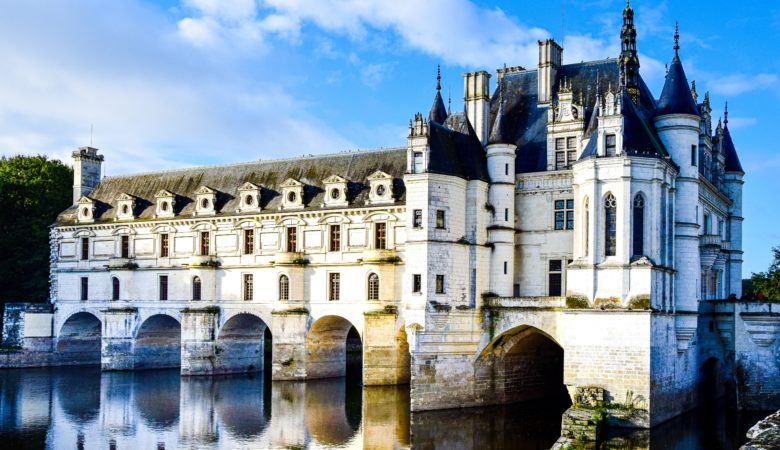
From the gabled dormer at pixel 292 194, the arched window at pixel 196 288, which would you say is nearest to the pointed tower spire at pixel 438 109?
the gabled dormer at pixel 292 194

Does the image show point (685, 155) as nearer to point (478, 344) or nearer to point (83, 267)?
point (478, 344)

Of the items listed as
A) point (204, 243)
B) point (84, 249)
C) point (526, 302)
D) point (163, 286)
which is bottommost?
point (526, 302)

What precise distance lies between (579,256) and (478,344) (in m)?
5.61

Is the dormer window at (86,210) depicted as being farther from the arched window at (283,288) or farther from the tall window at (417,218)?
the tall window at (417,218)

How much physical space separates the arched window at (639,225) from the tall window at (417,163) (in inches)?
319

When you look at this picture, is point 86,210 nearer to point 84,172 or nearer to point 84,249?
point 84,249

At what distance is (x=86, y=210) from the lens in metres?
49.6

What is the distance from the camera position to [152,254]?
46.6m

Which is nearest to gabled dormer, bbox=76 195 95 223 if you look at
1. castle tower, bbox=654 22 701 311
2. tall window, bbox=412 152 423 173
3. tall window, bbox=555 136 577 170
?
tall window, bbox=412 152 423 173

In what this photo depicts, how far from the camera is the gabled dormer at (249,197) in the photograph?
43.6m

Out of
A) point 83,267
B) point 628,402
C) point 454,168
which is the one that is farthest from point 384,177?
point 83,267

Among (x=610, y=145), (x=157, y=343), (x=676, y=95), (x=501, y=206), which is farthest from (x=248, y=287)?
(x=676, y=95)

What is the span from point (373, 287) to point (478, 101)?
9.79 metres

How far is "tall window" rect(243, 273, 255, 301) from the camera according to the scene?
141 feet
